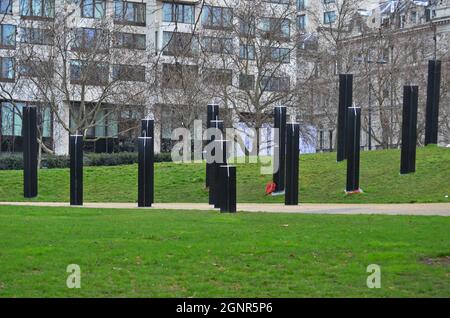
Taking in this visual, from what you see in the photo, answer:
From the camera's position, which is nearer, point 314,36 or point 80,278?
point 80,278

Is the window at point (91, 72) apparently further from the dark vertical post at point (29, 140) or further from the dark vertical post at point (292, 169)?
the dark vertical post at point (292, 169)

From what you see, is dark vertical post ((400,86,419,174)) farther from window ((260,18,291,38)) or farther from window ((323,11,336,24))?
window ((323,11,336,24))

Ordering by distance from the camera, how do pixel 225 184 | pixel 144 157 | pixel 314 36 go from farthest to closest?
pixel 314 36 → pixel 144 157 → pixel 225 184

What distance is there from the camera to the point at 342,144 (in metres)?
31.5

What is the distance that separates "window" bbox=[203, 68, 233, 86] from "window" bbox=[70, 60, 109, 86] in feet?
17.1

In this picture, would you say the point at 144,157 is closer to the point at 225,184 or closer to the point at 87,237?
the point at 225,184

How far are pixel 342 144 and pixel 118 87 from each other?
51.0ft

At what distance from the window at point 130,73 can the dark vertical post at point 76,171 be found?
1505cm

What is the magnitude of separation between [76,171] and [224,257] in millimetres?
14480

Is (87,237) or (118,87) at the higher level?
(118,87)

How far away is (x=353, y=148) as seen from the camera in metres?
25.6

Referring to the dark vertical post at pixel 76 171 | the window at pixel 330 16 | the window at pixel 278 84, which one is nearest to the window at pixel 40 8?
the dark vertical post at pixel 76 171
